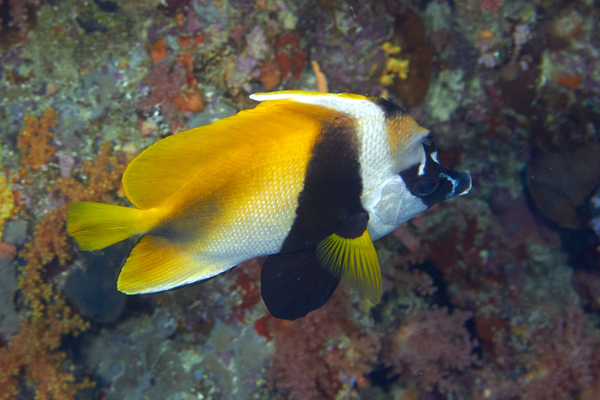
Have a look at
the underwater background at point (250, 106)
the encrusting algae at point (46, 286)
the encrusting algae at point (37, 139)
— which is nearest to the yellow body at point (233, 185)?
the underwater background at point (250, 106)

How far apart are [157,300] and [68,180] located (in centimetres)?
133

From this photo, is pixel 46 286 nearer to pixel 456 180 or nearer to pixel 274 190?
pixel 274 190

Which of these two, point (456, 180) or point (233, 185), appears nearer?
point (233, 185)

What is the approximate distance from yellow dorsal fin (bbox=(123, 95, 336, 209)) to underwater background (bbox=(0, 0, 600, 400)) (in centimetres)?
171

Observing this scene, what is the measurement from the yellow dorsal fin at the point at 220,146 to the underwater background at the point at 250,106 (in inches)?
67.4

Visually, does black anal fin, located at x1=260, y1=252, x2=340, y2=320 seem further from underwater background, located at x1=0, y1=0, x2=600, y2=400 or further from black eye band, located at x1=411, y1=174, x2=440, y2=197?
underwater background, located at x1=0, y1=0, x2=600, y2=400

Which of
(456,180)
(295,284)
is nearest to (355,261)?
(295,284)

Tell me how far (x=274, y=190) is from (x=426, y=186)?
710 mm

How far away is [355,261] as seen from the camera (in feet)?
4.97

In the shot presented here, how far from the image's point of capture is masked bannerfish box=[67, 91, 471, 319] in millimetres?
1313

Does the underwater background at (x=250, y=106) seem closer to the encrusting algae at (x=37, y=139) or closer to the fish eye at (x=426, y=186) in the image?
the encrusting algae at (x=37, y=139)

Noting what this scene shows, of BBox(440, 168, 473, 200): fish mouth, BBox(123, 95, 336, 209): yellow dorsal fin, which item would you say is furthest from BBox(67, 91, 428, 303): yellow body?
BBox(440, 168, 473, 200): fish mouth

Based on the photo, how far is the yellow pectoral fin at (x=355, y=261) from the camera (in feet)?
4.90

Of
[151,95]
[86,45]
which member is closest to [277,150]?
[151,95]
